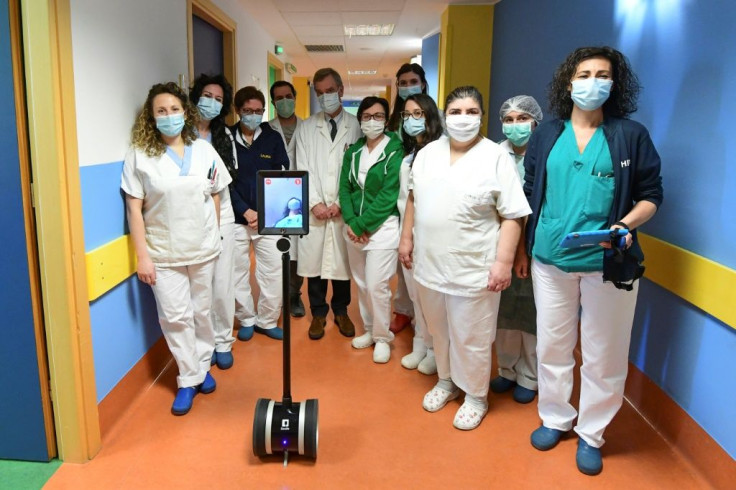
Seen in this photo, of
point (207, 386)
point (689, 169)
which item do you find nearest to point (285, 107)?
point (207, 386)

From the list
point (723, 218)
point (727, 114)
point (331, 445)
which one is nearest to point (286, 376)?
point (331, 445)

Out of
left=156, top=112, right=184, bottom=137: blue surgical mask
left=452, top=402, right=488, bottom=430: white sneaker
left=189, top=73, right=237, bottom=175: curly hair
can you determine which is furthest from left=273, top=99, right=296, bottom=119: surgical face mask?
left=452, top=402, right=488, bottom=430: white sneaker

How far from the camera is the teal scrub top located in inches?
72.9

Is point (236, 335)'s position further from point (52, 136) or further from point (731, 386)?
point (731, 386)

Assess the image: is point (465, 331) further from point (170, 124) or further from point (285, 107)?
point (285, 107)

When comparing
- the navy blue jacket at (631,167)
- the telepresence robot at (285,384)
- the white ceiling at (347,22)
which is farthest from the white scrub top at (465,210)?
the white ceiling at (347,22)

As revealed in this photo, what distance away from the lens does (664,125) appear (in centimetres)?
226

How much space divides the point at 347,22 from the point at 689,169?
4.78 meters

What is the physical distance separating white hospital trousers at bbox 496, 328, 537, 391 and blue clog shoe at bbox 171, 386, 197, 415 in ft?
4.82

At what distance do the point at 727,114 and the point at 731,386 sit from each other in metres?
0.94

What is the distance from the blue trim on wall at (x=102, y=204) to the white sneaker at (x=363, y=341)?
1.42 metres

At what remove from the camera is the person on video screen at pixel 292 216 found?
180cm

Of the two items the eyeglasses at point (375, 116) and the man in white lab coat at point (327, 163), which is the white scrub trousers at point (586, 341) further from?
the man in white lab coat at point (327, 163)

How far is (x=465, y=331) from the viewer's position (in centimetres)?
223
